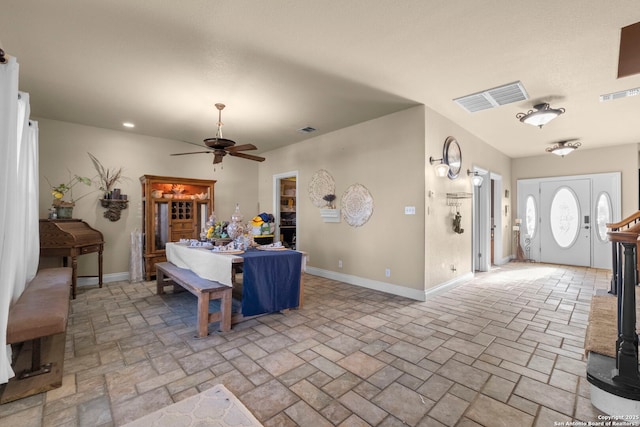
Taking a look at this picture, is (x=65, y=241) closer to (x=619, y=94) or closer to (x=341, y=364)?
(x=341, y=364)

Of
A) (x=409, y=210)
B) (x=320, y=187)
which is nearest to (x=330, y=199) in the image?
(x=320, y=187)

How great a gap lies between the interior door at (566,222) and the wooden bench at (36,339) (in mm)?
9250

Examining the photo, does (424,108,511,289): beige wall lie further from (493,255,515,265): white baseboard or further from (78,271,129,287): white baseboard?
(78,271,129,287): white baseboard

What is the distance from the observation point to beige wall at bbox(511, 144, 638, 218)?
19.7 ft

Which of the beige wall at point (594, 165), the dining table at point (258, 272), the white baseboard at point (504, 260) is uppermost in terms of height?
the beige wall at point (594, 165)

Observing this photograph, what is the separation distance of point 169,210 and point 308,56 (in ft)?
13.2

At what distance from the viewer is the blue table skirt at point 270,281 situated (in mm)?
3104

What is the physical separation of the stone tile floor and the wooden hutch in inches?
53.3

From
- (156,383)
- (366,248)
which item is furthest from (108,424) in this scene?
(366,248)

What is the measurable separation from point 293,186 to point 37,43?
18.5ft

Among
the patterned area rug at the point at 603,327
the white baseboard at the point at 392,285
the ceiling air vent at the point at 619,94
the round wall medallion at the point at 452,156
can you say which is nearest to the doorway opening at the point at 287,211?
the white baseboard at the point at 392,285

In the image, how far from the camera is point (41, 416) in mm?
1708

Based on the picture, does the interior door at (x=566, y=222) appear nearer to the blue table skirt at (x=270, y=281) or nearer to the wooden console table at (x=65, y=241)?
the blue table skirt at (x=270, y=281)

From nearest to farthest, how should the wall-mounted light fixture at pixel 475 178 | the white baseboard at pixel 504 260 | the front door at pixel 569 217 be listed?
1. the wall-mounted light fixture at pixel 475 178
2. the front door at pixel 569 217
3. the white baseboard at pixel 504 260
